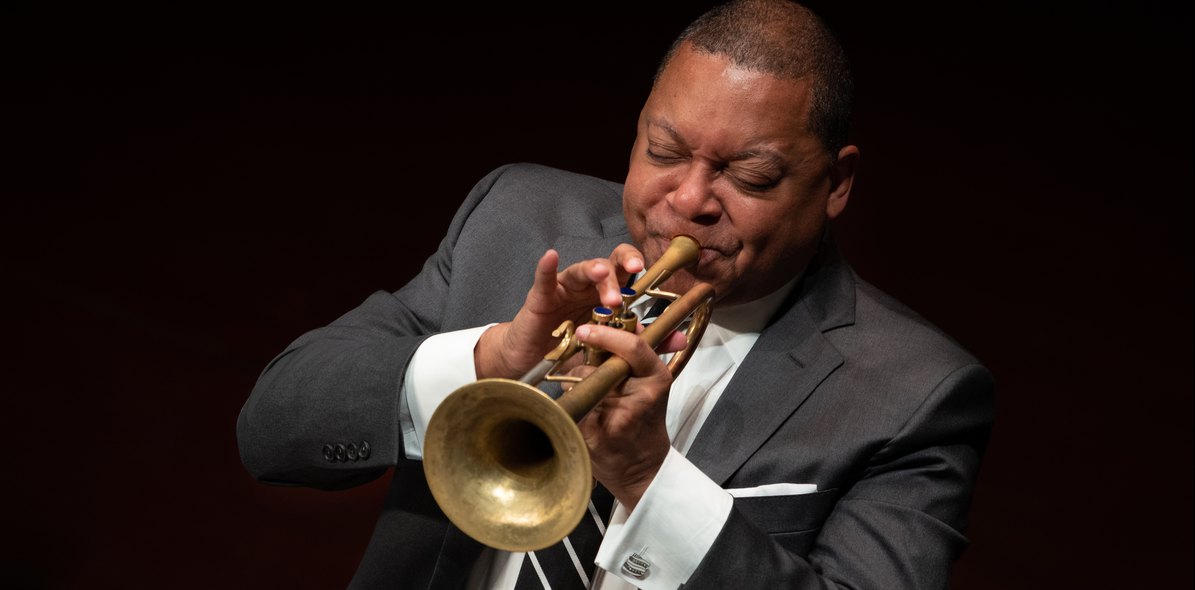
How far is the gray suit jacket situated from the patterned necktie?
0.10 meters

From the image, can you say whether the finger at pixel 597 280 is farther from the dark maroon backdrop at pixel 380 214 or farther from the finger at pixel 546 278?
the dark maroon backdrop at pixel 380 214

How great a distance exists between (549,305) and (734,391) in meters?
0.40

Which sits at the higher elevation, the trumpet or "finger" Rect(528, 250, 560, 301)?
"finger" Rect(528, 250, 560, 301)

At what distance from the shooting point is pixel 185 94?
4176 millimetres

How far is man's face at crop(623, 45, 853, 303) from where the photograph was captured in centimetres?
196

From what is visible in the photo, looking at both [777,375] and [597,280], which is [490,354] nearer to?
[597,280]

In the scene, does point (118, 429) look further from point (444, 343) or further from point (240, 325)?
point (444, 343)

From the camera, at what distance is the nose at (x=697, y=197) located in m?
1.98

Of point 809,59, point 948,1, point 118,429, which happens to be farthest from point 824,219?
point 118,429

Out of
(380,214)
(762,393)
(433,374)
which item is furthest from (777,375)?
(380,214)

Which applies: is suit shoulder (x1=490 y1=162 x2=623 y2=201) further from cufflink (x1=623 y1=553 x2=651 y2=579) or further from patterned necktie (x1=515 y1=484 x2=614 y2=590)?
cufflink (x1=623 y1=553 x2=651 y2=579)

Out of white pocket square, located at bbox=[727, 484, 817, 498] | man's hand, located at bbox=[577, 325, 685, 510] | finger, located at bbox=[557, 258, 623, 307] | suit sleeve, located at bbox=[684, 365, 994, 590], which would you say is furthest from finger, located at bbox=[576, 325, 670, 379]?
white pocket square, located at bbox=[727, 484, 817, 498]

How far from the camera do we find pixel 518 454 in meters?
1.67

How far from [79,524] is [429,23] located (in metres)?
1.81
